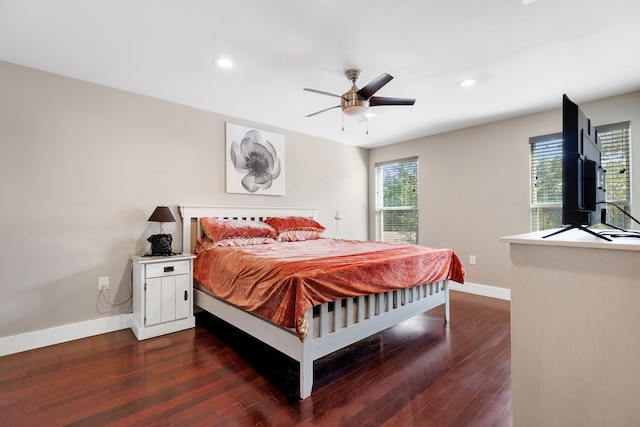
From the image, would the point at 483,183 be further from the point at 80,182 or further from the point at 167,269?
the point at 80,182

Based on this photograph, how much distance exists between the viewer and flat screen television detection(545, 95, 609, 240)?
120cm

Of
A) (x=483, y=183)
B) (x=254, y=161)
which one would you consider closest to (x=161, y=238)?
(x=254, y=161)

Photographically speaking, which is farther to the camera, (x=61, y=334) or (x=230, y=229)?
(x=230, y=229)

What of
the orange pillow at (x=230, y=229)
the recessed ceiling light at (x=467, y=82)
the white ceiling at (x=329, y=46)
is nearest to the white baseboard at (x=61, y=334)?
the orange pillow at (x=230, y=229)

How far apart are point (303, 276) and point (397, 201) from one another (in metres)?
3.79

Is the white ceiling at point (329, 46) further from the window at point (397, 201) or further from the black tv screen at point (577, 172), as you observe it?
the window at point (397, 201)

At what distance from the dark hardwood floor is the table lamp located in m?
0.83

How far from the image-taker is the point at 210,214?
11.8ft

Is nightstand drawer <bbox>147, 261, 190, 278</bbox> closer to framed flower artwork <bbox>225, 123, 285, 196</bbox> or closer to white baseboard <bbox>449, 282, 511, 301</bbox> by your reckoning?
framed flower artwork <bbox>225, 123, 285, 196</bbox>

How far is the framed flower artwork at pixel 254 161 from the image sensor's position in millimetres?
3803

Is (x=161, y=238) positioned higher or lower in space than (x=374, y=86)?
lower

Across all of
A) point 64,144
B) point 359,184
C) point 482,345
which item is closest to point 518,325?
point 482,345

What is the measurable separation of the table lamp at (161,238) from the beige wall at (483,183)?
12.2 feet

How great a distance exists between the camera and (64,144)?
8.89ft
